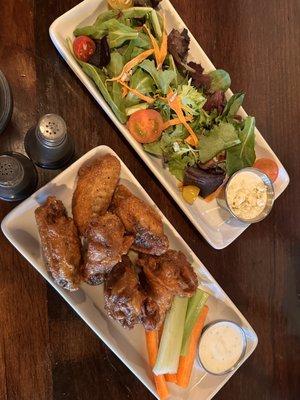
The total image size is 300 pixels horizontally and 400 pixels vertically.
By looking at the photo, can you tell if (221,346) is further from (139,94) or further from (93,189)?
(139,94)

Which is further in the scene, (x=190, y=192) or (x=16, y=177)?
(x=190, y=192)

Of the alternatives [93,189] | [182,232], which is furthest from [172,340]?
[93,189]

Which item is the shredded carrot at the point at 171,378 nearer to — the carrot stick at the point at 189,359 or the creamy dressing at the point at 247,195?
the carrot stick at the point at 189,359

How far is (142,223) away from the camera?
2373 millimetres

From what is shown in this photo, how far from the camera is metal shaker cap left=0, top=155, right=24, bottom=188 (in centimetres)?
219

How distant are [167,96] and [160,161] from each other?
31cm

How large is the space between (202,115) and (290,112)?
0.59m

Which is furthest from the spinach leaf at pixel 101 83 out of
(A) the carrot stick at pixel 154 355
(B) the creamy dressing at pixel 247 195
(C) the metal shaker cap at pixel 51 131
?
(A) the carrot stick at pixel 154 355

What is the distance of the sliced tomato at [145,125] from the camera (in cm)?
245

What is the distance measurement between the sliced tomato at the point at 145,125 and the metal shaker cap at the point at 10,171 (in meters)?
Result: 0.56

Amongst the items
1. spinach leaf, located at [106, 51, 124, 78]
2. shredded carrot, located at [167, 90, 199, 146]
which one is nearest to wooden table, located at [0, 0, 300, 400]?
spinach leaf, located at [106, 51, 124, 78]

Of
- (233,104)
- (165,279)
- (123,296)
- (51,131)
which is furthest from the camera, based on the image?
(233,104)

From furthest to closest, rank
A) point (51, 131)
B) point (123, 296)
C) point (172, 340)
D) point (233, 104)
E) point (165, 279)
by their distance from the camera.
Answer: point (233, 104)
point (172, 340)
point (165, 279)
point (123, 296)
point (51, 131)

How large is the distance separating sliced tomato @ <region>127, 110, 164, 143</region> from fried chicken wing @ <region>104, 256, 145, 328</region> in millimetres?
596
